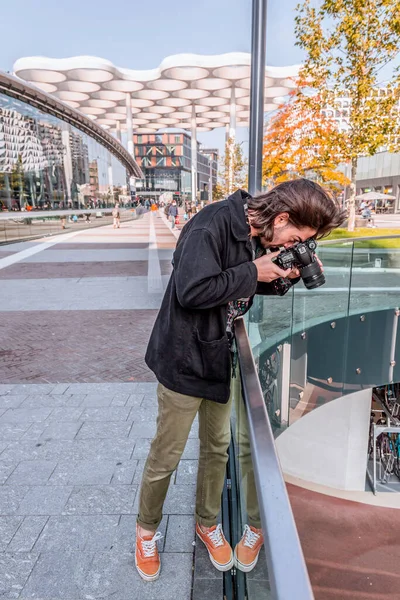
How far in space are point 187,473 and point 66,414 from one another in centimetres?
136

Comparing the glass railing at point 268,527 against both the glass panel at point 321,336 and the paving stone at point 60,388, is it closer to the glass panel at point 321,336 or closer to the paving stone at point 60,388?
the paving stone at point 60,388

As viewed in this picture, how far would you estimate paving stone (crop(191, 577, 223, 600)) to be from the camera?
2070 millimetres

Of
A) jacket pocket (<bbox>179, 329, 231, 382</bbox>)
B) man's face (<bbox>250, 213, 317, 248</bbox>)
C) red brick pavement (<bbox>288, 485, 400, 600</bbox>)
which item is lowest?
red brick pavement (<bbox>288, 485, 400, 600</bbox>)

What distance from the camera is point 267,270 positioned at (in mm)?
1795

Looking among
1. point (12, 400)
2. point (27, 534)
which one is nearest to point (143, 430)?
point (27, 534)

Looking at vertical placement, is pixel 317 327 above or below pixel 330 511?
above

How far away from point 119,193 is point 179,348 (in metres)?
61.7

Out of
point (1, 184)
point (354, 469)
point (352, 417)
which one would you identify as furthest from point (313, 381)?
point (1, 184)

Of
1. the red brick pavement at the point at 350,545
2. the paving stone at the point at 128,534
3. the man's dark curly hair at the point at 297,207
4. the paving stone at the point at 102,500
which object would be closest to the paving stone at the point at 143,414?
the paving stone at the point at 102,500

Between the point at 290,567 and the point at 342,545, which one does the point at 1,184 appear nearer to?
the point at 342,545

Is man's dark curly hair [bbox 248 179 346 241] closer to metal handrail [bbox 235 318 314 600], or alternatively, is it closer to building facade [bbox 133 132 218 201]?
metal handrail [bbox 235 318 314 600]

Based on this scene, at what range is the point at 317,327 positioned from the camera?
8359mm

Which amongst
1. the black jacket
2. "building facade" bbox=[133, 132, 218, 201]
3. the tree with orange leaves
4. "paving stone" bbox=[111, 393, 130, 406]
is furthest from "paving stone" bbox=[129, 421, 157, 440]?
"building facade" bbox=[133, 132, 218, 201]

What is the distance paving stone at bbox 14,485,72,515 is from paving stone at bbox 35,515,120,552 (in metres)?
0.10
